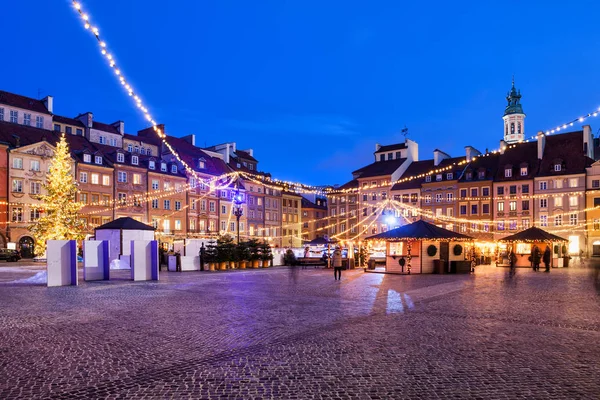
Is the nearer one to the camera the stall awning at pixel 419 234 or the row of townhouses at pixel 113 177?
the stall awning at pixel 419 234

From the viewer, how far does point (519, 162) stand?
65312mm

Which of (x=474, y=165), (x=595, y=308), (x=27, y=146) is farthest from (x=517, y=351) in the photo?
(x=474, y=165)

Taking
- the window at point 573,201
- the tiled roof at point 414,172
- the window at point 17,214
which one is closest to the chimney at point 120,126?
the window at point 17,214

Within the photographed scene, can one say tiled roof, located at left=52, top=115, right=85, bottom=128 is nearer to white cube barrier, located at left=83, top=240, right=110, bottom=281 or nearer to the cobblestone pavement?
white cube barrier, located at left=83, top=240, right=110, bottom=281

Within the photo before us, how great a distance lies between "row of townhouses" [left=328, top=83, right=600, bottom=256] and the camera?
59.5 metres

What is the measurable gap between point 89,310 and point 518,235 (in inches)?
1369

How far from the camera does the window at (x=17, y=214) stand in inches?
1921

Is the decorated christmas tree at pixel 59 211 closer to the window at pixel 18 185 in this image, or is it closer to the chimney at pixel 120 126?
the window at pixel 18 185

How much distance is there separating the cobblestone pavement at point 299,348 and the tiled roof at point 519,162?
173ft

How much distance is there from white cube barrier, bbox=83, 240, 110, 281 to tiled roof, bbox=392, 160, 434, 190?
183 feet

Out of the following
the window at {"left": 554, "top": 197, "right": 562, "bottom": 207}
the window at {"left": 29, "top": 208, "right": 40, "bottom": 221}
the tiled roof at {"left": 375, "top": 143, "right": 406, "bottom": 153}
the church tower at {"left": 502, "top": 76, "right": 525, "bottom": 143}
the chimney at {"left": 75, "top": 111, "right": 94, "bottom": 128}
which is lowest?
the window at {"left": 29, "top": 208, "right": 40, "bottom": 221}

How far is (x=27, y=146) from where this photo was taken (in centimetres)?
5016

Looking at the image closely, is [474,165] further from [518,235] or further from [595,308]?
[595,308]

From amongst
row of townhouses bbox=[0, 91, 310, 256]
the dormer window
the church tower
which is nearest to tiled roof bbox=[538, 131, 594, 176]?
the dormer window
